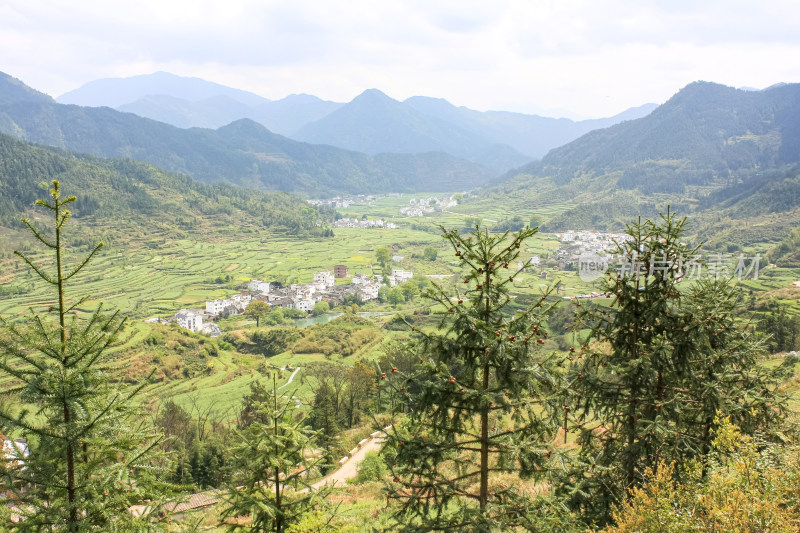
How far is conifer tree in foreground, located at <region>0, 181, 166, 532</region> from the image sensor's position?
427 cm

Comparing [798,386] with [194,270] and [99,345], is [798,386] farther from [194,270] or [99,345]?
[194,270]

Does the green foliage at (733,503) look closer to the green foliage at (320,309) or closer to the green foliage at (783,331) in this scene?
the green foliage at (783,331)

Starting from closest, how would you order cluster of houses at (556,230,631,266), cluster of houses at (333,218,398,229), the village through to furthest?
cluster of houses at (556,230,631,266) < the village < cluster of houses at (333,218,398,229)

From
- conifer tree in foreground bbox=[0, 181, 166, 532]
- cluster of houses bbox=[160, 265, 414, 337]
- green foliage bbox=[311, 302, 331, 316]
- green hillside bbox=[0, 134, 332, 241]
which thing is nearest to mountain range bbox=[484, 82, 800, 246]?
cluster of houses bbox=[160, 265, 414, 337]

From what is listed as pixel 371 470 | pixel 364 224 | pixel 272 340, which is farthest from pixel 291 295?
pixel 364 224

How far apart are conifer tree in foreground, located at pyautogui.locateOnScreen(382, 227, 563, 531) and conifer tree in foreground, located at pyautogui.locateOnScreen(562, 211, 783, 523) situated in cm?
170

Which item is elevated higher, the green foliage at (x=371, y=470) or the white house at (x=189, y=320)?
the green foliage at (x=371, y=470)

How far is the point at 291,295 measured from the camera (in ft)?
222

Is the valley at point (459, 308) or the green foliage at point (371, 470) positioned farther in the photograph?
the green foliage at point (371, 470)

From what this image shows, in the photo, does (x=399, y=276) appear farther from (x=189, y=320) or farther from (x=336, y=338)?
(x=189, y=320)

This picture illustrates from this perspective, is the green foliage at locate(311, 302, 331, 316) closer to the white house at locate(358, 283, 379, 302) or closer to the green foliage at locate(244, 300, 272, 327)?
the green foliage at locate(244, 300, 272, 327)

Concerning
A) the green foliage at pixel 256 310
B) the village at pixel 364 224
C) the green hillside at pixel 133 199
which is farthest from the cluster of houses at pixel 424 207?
the green foliage at pixel 256 310

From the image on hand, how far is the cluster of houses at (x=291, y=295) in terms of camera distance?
181ft

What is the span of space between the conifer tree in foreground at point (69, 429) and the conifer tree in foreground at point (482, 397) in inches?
101
